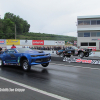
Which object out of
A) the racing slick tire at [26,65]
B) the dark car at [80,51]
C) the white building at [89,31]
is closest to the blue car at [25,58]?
the racing slick tire at [26,65]

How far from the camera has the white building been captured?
3781 cm

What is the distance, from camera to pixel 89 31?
1516 inches

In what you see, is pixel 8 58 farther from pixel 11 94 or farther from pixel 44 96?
pixel 44 96

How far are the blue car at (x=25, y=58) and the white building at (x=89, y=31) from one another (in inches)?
1212

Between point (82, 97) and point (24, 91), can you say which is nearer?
point (82, 97)

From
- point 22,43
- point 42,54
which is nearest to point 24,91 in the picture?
point 42,54

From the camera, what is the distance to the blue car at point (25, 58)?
28.1ft

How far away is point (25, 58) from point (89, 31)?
3282 centimetres

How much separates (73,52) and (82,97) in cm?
1482

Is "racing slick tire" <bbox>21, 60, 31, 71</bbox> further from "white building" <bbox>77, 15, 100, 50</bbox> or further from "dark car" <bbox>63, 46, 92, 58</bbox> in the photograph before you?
"white building" <bbox>77, 15, 100, 50</bbox>

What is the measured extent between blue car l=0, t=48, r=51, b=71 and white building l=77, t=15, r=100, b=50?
101 ft

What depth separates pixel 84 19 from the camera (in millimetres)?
38125

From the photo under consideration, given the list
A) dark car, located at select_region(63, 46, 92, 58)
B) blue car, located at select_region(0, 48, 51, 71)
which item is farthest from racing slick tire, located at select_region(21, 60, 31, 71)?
dark car, located at select_region(63, 46, 92, 58)

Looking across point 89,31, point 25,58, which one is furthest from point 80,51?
point 89,31
